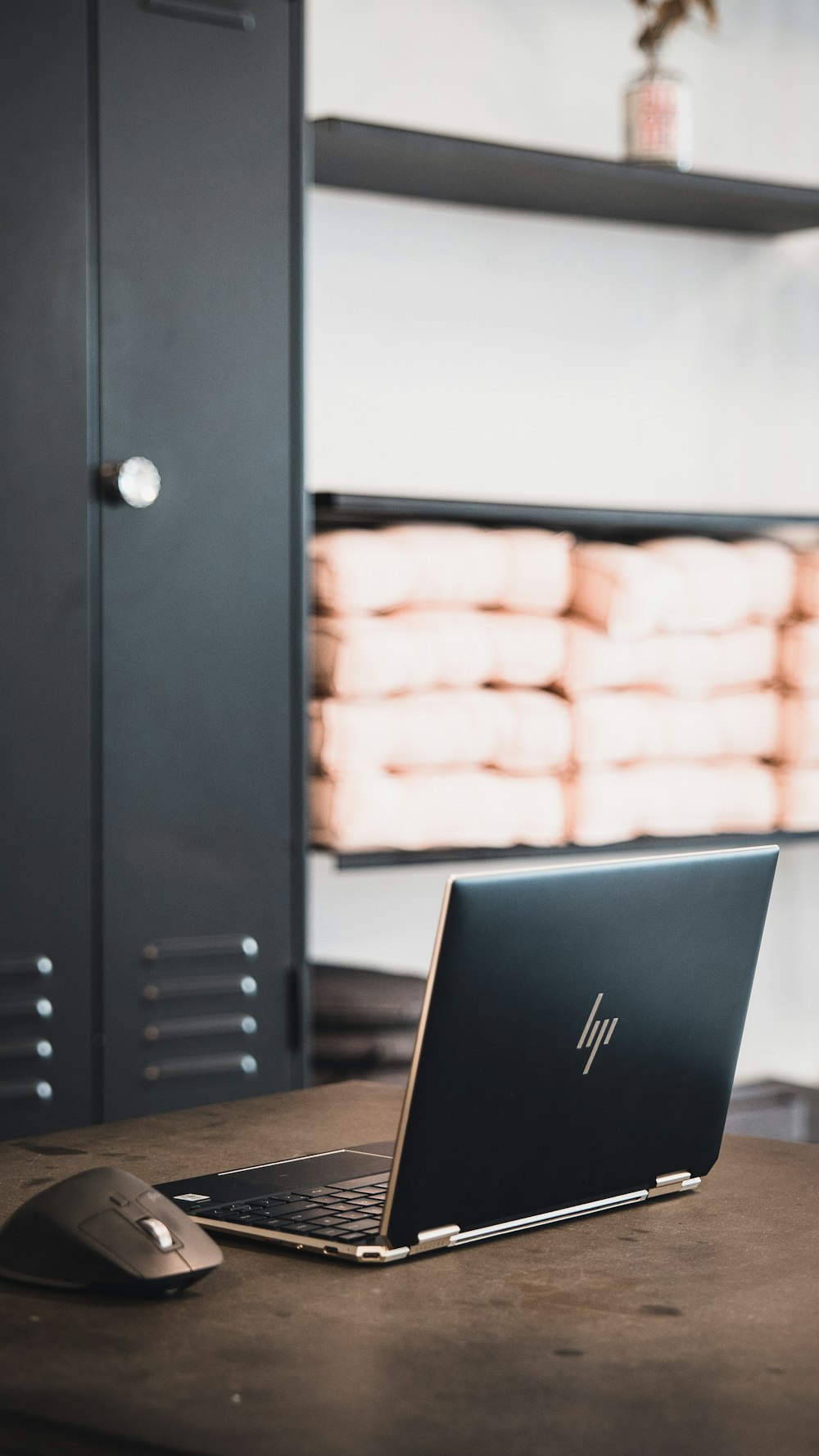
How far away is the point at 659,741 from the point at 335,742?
60 centimetres

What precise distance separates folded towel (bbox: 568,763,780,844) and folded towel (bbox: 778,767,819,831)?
2 centimetres

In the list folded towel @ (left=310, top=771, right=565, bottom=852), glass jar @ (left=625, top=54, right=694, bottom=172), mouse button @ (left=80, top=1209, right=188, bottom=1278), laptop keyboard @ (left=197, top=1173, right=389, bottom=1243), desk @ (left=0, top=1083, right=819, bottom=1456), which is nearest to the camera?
desk @ (left=0, top=1083, right=819, bottom=1456)

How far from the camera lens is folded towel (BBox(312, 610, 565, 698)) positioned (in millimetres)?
2492

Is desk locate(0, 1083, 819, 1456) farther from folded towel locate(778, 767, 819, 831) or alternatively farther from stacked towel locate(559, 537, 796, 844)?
folded towel locate(778, 767, 819, 831)

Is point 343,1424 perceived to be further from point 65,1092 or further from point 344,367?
point 344,367

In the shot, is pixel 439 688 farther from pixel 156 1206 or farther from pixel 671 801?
pixel 156 1206

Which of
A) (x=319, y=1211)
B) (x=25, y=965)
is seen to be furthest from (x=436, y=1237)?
(x=25, y=965)

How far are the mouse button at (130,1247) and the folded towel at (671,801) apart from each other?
173 centimetres

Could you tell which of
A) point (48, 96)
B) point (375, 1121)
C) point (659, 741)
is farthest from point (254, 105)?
point (375, 1121)

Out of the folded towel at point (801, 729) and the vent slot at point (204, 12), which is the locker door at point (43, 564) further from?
the folded towel at point (801, 729)

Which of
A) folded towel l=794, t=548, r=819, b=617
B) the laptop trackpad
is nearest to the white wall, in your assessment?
folded towel l=794, t=548, r=819, b=617

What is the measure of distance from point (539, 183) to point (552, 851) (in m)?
1.03

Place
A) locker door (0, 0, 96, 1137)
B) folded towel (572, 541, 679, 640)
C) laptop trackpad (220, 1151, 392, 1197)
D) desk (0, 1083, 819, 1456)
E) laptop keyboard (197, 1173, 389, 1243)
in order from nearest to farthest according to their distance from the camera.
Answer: desk (0, 1083, 819, 1456) < laptop keyboard (197, 1173, 389, 1243) < laptop trackpad (220, 1151, 392, 1197) < locker door (0, 0, 96, 1137) < folded towel (572, 541, 679, 640)

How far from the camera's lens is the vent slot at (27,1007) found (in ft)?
7.10
